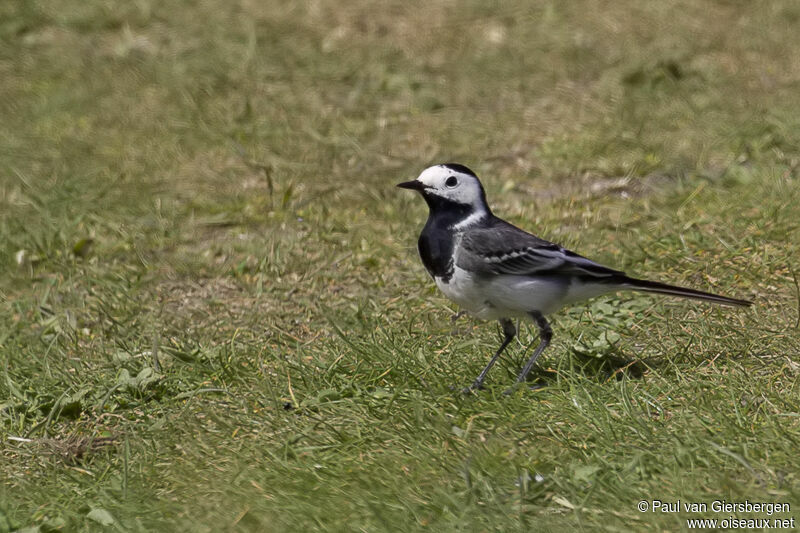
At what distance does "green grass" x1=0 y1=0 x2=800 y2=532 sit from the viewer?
4215mm

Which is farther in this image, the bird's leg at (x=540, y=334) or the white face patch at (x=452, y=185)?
the white face patch at (x=452, y=185)

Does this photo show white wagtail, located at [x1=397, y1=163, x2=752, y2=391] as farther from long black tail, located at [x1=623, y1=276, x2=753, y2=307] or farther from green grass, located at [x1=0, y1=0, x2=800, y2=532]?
green grass, located at [x1=0, y1=0, x2=800, y2=532]

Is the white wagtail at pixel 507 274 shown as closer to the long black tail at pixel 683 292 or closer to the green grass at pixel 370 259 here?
the long black tail at pixel 683 292

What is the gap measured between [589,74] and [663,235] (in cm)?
383

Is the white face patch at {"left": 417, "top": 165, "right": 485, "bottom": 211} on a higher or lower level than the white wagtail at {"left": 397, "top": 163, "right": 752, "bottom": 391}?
higher

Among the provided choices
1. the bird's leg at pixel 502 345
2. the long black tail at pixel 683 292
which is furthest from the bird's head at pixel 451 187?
the long black tail at pixel 683 292

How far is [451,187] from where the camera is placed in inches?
206

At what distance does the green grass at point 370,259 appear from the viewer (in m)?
4.21

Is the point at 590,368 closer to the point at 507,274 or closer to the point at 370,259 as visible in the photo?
the point at 507,274

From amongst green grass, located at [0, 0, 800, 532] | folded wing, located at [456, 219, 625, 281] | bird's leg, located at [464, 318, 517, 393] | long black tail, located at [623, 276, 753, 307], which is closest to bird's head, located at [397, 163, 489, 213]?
folded wing, located at [456, 219, 625, 281]

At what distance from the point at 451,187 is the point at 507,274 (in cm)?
57

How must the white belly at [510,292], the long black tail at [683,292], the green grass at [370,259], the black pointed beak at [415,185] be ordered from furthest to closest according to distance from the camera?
the black pointed beak at [415,185] < the white belly at [510,292] < the long black tail at [683,292] < the green grass at [370,259]

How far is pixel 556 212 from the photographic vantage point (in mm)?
7672

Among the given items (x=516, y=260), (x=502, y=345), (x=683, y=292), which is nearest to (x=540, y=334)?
(x=502, y=345)
